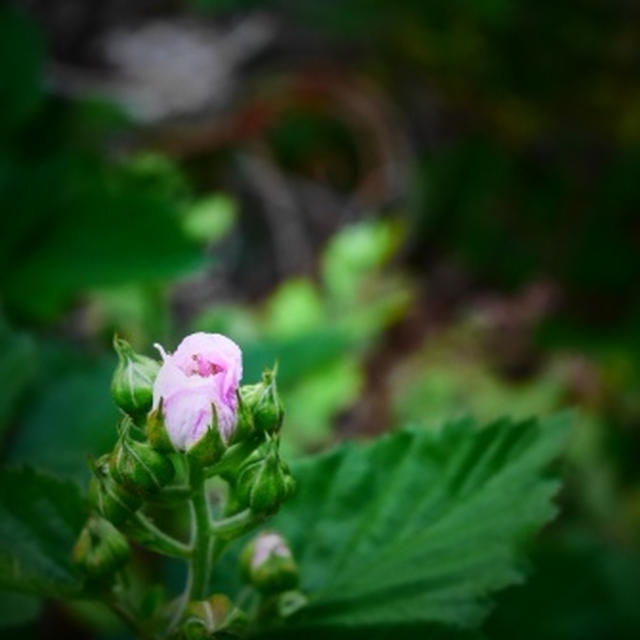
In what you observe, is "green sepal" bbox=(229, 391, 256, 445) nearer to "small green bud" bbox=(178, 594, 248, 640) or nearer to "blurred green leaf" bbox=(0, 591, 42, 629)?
"small green bud" bbox=(178, 594, 248, 640)

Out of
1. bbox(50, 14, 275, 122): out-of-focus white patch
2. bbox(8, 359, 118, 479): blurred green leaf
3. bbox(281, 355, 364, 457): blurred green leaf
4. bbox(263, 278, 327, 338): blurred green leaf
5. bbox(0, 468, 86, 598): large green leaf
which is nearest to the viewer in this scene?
bbox(0, 468, 86, 598): large green leaf

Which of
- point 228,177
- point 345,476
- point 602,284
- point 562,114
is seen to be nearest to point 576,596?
point 345,476

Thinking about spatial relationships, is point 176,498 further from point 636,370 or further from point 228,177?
point 228,177

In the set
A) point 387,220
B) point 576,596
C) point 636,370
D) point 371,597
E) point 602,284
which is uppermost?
point 387,220

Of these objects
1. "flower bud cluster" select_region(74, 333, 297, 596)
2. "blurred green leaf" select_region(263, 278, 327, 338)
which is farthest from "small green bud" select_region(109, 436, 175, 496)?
"blurred green leaf" select_region(263, 278, 327, 338)

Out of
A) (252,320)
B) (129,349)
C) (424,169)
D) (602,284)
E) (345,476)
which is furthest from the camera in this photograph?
(424,169)

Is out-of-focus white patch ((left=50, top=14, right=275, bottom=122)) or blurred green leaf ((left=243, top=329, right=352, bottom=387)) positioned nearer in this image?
blurred green leaf ((left=243, top=329, right=352, bottom=387))
